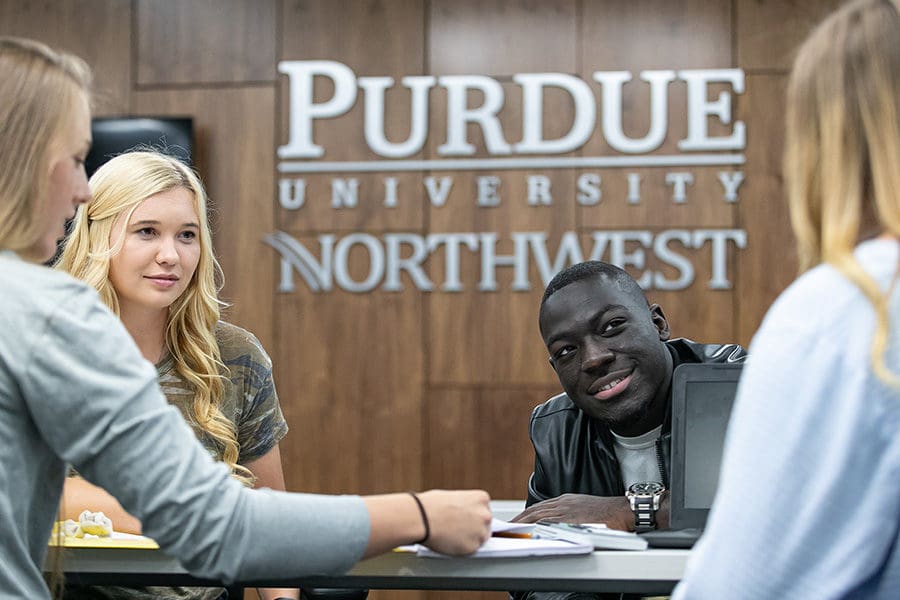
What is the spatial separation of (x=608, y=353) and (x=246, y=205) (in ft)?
10.5

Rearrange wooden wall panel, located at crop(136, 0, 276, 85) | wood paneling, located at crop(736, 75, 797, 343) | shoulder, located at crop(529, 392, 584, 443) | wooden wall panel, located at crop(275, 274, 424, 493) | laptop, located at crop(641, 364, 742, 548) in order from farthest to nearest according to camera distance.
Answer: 1. wooden wall panel, located at crop(136, 0, 276, 85)
2. wooden wall panel, located at crop(275, 274, 424, 493)
3. wood paneling, located at crop(736, 75, 797, 343)
4. shoulder, located at crop(529, 392, 584, 443)
5. laptop, located at crop(641, 364, 742, 548)

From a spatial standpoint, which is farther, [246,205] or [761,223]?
[246,205]

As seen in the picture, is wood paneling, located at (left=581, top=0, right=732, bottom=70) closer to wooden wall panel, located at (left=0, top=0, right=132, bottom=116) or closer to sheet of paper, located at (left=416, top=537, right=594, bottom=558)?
wooden wall panel, located at (left=0, top=0, right=132, bottom=116)

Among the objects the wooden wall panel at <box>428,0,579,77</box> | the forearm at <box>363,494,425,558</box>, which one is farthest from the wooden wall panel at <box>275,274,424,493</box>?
the forearm at <box>363,494,425,558</box>

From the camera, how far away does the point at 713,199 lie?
17.2 feet

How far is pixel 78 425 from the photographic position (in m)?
1.29

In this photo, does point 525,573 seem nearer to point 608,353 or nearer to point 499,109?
point 608,353

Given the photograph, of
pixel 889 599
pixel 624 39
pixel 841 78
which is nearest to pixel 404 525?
pixel 889 599

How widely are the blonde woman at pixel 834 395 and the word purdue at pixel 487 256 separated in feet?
13.3

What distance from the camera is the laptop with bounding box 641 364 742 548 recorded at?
191 cm

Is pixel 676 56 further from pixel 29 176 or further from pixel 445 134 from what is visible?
pixel 29 176

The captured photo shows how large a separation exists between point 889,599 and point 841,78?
0.53 meters

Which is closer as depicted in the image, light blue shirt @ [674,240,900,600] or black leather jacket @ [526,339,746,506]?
light blue shirt @ [674,240,900,600]

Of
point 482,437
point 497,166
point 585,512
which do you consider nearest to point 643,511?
point 585,512
